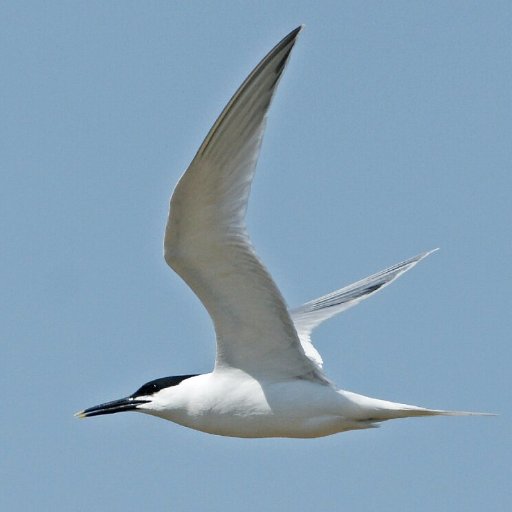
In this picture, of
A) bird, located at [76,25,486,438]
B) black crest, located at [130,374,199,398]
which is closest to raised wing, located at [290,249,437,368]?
bird, located at [76,25,486,438]

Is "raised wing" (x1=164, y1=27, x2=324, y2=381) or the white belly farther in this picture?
the white belly

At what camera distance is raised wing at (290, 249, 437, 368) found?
11.0 meters

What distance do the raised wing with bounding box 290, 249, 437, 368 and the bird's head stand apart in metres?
1.31

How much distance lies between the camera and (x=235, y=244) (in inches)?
345

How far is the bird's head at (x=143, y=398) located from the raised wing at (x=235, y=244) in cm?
42

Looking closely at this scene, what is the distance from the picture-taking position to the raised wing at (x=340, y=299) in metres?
11.0

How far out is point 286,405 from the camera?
30.7ft

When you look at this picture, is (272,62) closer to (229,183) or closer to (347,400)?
(229,183)

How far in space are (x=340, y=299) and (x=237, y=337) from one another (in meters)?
2.09

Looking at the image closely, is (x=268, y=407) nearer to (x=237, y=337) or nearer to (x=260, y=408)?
(x=260, y=408)

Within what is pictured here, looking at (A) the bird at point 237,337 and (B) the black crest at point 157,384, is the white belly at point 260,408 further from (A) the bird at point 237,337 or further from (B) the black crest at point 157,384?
(B) the black crest at point 157,384

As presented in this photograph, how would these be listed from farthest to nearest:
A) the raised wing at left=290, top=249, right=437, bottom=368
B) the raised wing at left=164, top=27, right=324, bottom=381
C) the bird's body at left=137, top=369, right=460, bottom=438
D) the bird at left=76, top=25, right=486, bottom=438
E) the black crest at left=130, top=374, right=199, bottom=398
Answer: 1. the raised wing at left=290, top=249, right=437, bottom=368
2. the black crest at left=130, top=374, right=199, bottom=398
3. the bird's body at left=137, top=369, right=460, bottom=438
4. the bird at left=76, top=25, right=486, bottom=438
5. the raised wing at left=164, top=27, right=324, bottom=381

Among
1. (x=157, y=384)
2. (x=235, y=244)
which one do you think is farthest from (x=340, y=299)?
(x=235, y=244)

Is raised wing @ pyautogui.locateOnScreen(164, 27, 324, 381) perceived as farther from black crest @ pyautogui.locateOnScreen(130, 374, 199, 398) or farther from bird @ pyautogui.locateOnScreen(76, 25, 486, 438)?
black crest @ pyautogui.locateOnScreen(130, 374, 199, 398)
